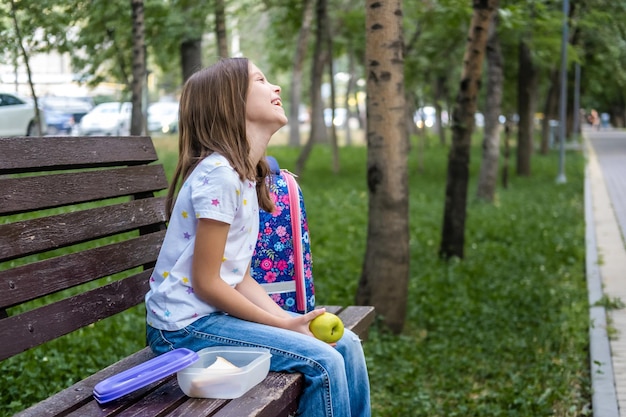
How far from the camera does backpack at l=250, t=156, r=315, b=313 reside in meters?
3.65

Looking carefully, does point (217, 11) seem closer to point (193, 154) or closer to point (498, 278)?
point (498, 278)

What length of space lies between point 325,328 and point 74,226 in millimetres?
1001

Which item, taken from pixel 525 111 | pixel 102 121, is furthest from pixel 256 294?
pixel 102 121

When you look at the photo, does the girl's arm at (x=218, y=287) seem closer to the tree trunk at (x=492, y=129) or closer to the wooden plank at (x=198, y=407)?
the wooden plank at (x=198, y=407)

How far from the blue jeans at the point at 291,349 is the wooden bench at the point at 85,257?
0.05m

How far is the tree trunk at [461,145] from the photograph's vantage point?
930 cm

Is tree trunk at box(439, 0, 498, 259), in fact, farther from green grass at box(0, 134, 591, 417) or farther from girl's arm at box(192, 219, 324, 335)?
girl's arm at box(192, 219, 324, 335)

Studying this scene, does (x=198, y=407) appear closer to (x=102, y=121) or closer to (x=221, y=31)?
(x=221, y=31)

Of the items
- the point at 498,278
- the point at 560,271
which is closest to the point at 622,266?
the point at 560,271

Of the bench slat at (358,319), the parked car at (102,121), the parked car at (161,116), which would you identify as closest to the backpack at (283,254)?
the bench slat at (358,319)

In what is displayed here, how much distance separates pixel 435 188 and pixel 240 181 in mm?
15881

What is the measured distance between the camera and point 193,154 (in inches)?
127

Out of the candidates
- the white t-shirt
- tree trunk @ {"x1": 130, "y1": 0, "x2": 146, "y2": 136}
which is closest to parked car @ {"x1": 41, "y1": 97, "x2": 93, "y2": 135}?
tree trunk @ {"x1": 130, "y1": 0, "x2": 146, "y2": 136}

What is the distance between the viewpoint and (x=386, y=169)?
6504mm
